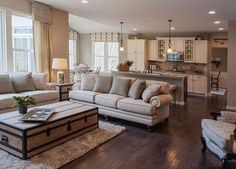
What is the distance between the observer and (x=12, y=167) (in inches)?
126

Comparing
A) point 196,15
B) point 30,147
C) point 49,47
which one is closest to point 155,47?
point 196,15

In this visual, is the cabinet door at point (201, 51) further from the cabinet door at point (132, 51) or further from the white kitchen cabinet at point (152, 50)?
the cabinet door at point (132, 51)

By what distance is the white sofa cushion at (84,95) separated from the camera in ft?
19.4

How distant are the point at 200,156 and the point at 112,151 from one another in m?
1.38

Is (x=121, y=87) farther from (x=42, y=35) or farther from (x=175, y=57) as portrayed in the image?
(x=175, y=57)

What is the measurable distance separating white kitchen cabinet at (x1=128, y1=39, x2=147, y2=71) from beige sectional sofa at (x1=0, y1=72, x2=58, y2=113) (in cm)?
572

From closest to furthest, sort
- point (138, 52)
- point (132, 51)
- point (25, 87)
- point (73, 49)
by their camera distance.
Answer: point (25, 87), point (138, 52), point (132, 51), point (73, 49)

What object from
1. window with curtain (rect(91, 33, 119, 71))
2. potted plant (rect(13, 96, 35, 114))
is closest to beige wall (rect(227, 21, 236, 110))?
potted plant (rect(13, 96, 35, 114))

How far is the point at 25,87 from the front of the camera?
19.1 feet

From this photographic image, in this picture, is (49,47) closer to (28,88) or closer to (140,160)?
(28,88)

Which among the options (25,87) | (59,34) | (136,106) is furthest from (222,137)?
(59,34)

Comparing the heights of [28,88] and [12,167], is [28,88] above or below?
above

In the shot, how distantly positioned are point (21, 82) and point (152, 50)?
6.68 metres

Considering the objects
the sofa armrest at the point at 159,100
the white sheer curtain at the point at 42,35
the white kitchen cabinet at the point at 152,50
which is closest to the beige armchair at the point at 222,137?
the sofa armrest at the point at 159,100
